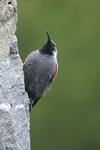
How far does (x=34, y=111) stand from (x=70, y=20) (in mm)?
2474

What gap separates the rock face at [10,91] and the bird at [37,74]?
859 millimetres

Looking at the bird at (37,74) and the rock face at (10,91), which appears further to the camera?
the bird at (37,74)

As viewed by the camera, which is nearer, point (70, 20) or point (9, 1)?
point (9, 1)

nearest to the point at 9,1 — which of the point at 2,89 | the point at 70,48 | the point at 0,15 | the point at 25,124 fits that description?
the point at 0,15

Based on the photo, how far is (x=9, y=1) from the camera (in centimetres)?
235

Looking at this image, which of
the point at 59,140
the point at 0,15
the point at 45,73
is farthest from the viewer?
the point at 59,140

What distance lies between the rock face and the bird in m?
0.86

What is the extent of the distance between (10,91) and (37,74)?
3.47 feet

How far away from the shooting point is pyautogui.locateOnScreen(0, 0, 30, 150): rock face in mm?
2309

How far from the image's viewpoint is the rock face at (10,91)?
231 centimetres

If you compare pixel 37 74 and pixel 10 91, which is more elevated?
pixel 10 91

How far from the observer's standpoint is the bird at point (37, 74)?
10.8 ft

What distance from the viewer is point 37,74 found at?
133 inches

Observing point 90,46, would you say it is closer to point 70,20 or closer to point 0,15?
point 70,20
